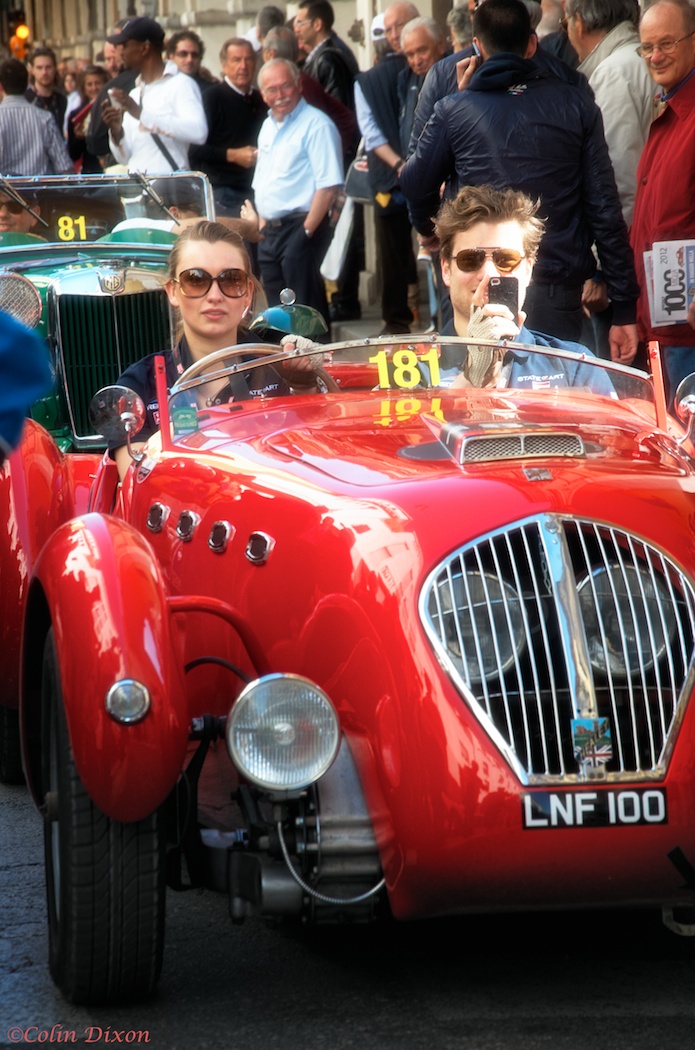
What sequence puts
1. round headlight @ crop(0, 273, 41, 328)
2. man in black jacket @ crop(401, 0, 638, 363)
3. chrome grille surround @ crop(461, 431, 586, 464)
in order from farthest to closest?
round headlight @ crop(0, 273, 41, 328)
man in black jacket @ crop(401, 0, 638, 363)
chrome grille surround @ crop(461, 431, 586, 464)

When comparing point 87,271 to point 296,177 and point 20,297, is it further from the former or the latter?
point 296,177

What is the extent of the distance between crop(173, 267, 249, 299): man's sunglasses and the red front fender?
1.61m

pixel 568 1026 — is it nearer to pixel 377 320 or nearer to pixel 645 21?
pixel 645 21

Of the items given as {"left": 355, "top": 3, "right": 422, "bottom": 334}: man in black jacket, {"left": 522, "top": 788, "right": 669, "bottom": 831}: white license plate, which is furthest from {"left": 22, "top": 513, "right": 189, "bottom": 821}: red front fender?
{"left": 355, "top": 3, "right": 422, "bottom": 334}: man in black jacket

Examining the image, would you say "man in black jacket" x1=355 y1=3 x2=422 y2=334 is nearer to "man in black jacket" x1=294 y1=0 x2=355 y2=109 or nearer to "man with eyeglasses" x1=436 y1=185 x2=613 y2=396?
"man in black jacket" x1=294 y1=0 x2=355 y2=109

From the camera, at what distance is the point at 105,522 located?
3609 millimetres

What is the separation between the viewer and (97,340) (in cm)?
850

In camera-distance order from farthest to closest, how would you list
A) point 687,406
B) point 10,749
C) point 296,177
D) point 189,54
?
point 189,54
point 296,177
point 10,749
point 687,406

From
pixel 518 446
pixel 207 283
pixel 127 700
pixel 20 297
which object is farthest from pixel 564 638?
pixel 20 297

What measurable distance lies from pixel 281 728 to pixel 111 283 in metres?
5.65

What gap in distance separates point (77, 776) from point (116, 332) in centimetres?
549

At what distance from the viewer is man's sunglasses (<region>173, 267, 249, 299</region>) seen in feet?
16.2

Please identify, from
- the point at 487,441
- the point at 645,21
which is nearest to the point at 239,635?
the point at 487,441

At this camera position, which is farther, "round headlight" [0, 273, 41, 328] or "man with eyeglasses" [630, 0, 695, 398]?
"round headlight" [0, 273, 41, 328]
